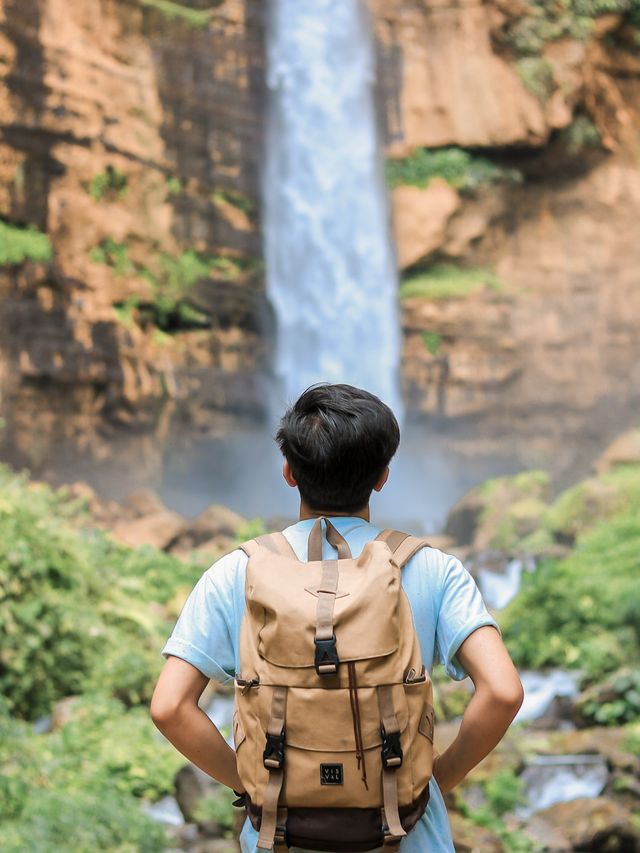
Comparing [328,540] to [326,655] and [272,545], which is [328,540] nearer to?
[272,545]

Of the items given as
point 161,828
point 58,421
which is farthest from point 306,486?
point 58,421

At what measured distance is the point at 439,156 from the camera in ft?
63.7

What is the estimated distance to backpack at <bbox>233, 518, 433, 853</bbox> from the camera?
167 cm

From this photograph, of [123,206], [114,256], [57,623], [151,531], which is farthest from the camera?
[123,206]

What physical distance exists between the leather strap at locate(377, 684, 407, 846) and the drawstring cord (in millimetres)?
38

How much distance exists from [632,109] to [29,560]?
17.1 meters

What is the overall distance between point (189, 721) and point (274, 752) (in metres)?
0.24

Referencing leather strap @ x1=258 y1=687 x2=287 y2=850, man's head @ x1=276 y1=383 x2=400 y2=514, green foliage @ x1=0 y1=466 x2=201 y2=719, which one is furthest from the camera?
green foliage @ x1=0 y1=466 x2=201 y2=719

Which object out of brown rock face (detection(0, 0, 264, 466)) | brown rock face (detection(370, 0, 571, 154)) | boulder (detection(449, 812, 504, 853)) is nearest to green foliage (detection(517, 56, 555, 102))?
brown rock face (detection(370, 0, 571, 154))

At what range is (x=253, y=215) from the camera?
1780 cm

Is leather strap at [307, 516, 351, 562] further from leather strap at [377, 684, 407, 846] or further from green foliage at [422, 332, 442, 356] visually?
green foliage at [422, 332, 442, 356]

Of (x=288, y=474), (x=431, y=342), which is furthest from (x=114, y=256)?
(x=288, y=474)

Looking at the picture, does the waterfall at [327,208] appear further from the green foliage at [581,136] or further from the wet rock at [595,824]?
the wet rock at [595,824]

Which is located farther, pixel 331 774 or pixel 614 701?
pixel 614 701
